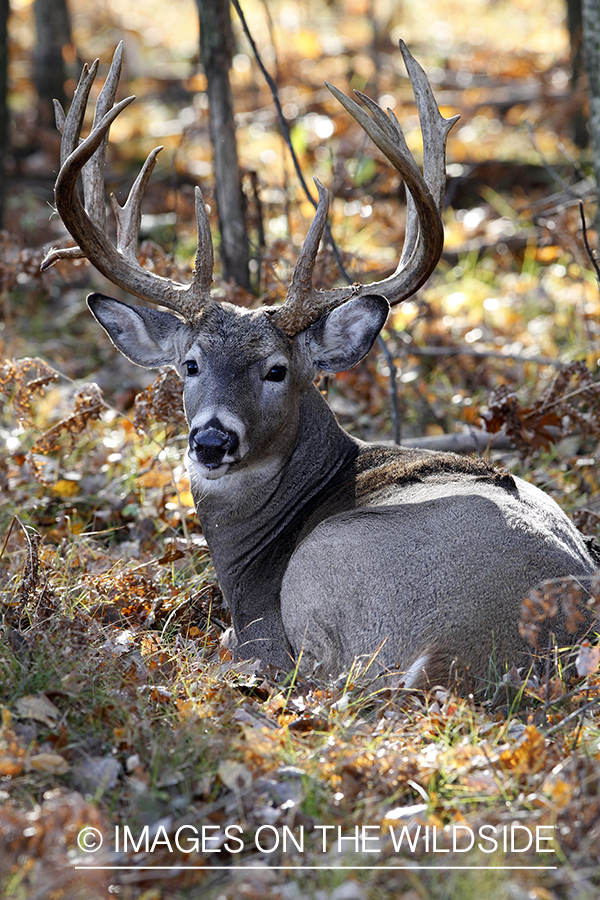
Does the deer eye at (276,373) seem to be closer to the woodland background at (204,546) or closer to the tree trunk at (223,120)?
the woodland background at (204,546)

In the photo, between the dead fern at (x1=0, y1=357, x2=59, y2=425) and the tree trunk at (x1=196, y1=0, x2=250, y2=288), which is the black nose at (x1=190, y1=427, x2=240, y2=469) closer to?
the dead fern at (x1=0, y1=357, x2=59, y2=425)

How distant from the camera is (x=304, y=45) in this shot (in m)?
16.9

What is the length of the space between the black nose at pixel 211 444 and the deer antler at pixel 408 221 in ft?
2.83

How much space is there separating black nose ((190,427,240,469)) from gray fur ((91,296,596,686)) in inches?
1.2

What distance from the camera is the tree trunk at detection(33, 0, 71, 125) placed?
13.1m

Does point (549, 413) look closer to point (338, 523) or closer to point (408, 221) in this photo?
point (408, 221)

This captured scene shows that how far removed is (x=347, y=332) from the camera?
17.3 feet

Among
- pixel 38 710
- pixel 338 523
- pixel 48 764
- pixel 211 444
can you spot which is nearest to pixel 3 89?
pixel 211 444

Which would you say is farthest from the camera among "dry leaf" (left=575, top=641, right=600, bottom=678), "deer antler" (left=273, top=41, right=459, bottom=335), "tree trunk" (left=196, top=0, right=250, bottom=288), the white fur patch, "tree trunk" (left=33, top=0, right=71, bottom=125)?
"tree trunk" (left=33, top=0, right=71, bottom=125)

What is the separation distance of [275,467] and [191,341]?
87 centimetres

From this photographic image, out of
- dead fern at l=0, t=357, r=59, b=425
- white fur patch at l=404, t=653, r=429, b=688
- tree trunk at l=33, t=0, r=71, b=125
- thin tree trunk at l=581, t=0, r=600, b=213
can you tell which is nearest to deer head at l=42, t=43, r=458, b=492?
dead fern at l=0, t=357, r=59, b=425

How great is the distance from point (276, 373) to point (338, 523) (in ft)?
3.05

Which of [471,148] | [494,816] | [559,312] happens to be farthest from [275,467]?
[471,148]

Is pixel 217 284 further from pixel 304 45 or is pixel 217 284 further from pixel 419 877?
pixel 304 45
